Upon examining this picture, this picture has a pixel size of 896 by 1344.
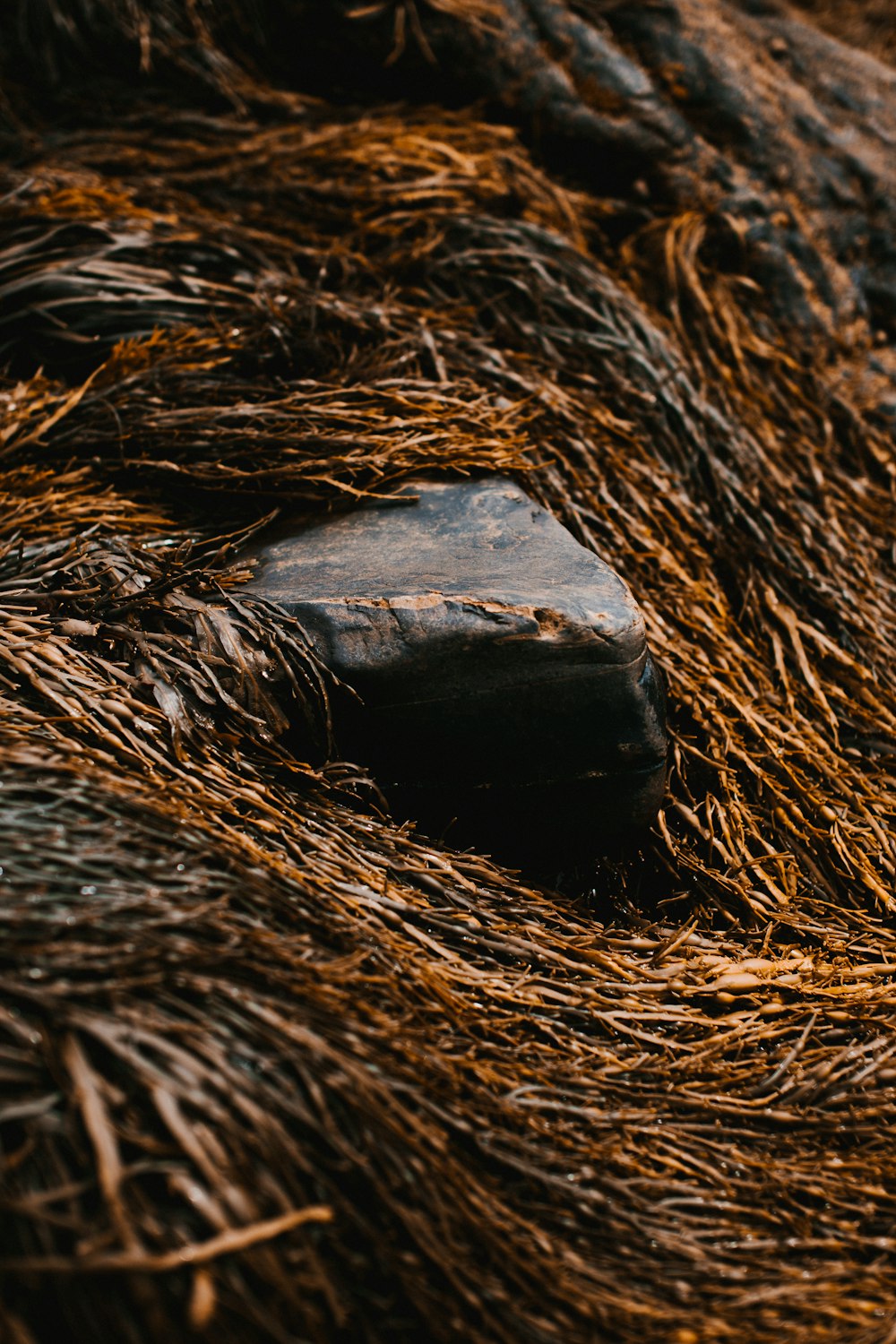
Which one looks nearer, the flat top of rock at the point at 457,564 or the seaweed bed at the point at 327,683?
the seaweed bed at the point at 327,683

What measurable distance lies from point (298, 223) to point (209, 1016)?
1.84 m

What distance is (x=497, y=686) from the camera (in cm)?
139

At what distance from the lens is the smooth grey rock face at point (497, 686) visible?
138cm

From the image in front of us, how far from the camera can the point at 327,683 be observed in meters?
1.40

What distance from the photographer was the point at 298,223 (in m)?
2.22

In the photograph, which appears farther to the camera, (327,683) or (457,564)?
(457,564)

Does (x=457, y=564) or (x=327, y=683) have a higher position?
(x=457, y=564)

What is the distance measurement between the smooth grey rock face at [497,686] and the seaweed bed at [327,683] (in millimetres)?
78

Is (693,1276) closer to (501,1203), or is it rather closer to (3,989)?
(501,1203)

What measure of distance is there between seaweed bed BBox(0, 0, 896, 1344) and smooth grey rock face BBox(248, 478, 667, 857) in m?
0.08

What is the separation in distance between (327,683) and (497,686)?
239 millimetres

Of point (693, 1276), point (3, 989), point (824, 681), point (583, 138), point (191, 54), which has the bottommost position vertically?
point (693, 1276)

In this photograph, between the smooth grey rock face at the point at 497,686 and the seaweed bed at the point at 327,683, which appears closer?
the seaweed bed at the point at 327,683

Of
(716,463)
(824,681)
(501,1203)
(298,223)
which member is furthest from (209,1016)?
(298,223)
